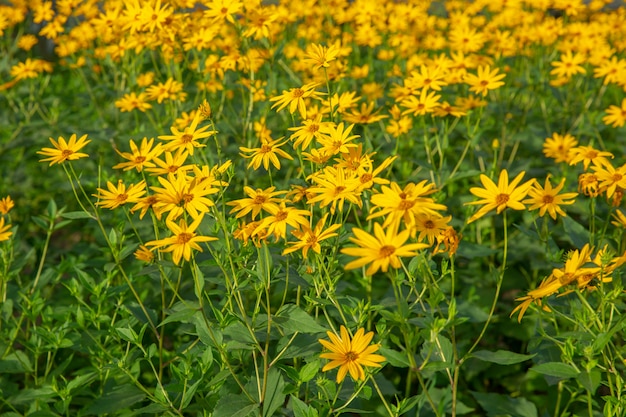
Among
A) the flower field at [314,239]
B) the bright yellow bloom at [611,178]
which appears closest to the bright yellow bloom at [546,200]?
the flower field at [314,239]

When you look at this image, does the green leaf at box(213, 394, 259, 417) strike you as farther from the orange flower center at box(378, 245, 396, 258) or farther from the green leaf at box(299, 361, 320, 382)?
the orange flower center at box(378, 245, 396, 258)

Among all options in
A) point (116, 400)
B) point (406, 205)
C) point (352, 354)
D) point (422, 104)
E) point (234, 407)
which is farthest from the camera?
point (422, 104)

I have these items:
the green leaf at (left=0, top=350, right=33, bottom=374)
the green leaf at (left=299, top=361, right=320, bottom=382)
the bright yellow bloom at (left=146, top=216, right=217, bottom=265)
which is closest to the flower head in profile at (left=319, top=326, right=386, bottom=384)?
the green leaf at (left=299, top=361, right=320, bottom=382)

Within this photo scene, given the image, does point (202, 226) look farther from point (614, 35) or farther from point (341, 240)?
point (614, 35)

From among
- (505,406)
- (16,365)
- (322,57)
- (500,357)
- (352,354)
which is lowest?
(505,406)

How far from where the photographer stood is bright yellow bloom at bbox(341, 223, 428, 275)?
1688 millimetres

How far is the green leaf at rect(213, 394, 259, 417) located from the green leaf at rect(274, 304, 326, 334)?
0.31m

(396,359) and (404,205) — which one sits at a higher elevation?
(404,205)

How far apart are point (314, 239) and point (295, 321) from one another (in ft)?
1.15

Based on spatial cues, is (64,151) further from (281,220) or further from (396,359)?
(396,359)

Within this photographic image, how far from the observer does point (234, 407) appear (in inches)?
87.4

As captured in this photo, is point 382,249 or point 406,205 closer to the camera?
point 382,249

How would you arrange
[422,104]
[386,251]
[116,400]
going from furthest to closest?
[422,104] → [116,400] → [386,251]

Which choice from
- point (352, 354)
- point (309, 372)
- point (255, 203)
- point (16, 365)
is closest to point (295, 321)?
point (309, 372)
